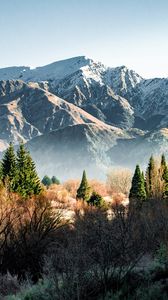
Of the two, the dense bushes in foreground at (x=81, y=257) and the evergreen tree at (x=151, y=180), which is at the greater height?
the evergreen tree at (x=151, y=180)

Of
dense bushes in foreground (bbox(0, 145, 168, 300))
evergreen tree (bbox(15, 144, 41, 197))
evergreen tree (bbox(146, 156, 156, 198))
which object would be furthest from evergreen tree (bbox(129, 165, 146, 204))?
dense bushes in foreground (bbox(0, 145, 168, 300))

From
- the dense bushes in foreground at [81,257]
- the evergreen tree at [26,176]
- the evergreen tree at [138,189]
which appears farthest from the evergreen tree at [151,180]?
the dense bushes in foreground at [81,257]

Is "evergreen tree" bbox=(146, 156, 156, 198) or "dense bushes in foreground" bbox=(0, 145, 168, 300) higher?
"evergreen tree" bbox=(146, 156, 156, 198)

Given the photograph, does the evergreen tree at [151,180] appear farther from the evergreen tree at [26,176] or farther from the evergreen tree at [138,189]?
the evergreen tree at [26,176]

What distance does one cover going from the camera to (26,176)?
2603 inches

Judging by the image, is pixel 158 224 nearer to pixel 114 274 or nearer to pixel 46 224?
pixel 46 224

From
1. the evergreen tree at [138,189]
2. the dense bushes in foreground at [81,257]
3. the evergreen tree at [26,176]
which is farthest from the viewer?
the evergreen tree at [138,189]

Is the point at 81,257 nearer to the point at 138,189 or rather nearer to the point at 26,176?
the point at 26,176

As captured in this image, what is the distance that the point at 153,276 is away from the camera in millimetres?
18156

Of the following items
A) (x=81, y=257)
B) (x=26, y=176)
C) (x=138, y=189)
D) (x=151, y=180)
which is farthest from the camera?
(x=151, y=180)

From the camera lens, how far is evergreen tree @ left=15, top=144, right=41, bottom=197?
6406 cm

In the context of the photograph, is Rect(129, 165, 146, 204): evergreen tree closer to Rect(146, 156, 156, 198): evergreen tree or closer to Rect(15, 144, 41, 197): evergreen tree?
Rect(146, 156, 156, 198): evergreen tree

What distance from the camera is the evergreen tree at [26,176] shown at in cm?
6406

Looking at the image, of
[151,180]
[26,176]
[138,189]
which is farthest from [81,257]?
[151,180]
